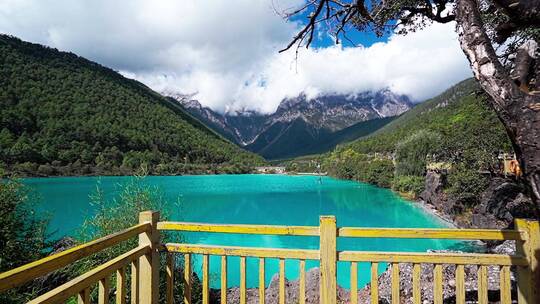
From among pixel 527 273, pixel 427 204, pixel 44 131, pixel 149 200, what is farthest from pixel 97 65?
pixel 527 273

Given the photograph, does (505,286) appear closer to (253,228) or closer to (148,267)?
(253,228)

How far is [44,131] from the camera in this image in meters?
61.7

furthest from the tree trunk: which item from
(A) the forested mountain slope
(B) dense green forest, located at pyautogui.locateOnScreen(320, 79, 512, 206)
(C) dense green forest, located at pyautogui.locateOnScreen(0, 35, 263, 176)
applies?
(C) dense green forest, located at pyautogui.locateOnScreen(0, 35, 263, 176)

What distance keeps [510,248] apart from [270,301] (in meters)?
6.25

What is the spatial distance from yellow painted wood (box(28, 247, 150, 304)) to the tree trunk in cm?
223

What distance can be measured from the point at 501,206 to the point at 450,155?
29.2 ft

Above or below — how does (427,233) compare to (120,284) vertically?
above

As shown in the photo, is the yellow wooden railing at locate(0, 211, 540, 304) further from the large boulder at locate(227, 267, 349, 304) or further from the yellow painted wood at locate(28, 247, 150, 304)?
the large boulder at locate(227, 267, 349, 304)

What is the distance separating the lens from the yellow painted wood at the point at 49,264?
1514mm

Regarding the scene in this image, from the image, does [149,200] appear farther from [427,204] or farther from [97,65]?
[97,65]

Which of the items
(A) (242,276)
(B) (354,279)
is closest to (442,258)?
(B) (354,279)

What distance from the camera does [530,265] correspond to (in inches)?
92.7

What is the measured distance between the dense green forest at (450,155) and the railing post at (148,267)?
5059 millimetres

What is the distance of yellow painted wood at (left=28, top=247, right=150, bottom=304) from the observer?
168 centimetres
